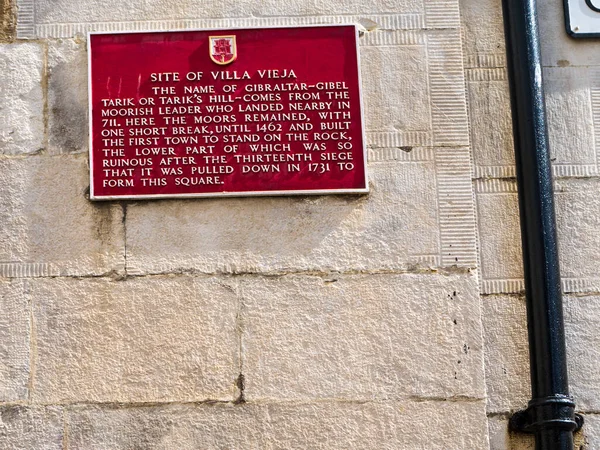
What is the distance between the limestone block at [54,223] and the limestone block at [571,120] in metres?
2.68

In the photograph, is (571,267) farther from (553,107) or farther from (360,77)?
(360,77)

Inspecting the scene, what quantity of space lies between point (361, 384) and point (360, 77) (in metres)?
1.77

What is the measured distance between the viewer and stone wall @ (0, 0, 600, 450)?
5777 mm

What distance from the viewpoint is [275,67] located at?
6.22 m

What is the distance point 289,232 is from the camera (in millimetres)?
6043

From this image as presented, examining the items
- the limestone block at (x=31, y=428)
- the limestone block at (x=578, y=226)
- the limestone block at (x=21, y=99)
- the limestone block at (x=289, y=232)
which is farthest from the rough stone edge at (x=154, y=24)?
the limestone block at (x=31, y=428)

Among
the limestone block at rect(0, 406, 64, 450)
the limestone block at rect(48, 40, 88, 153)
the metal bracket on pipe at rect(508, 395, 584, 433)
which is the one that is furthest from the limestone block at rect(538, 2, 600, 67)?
the limestone block at rect(0, 406, 64, 450)

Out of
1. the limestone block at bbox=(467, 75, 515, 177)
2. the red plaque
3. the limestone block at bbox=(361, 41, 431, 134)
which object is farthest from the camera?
the limestone block at bbox=(467, 75, 515, 177)

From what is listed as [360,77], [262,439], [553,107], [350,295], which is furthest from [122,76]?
[553,107]

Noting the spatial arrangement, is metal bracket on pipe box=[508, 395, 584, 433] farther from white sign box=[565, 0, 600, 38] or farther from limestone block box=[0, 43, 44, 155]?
limestone block box=[0, 43, 44, 155]

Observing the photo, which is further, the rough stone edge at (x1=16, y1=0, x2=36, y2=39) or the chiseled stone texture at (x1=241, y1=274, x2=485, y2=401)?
the rough stone edge at (x1=16, y1=0, x2=36, y2=39)

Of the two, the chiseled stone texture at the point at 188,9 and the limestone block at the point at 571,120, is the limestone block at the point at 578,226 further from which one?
the chiseled stone texture at the point at 188,9

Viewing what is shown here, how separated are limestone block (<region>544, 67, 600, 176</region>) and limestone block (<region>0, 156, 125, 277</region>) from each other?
268 cm

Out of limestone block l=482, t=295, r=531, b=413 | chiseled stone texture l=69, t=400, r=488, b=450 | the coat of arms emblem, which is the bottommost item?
chiseled stone texture l=69, t=400, r=488, b=450
